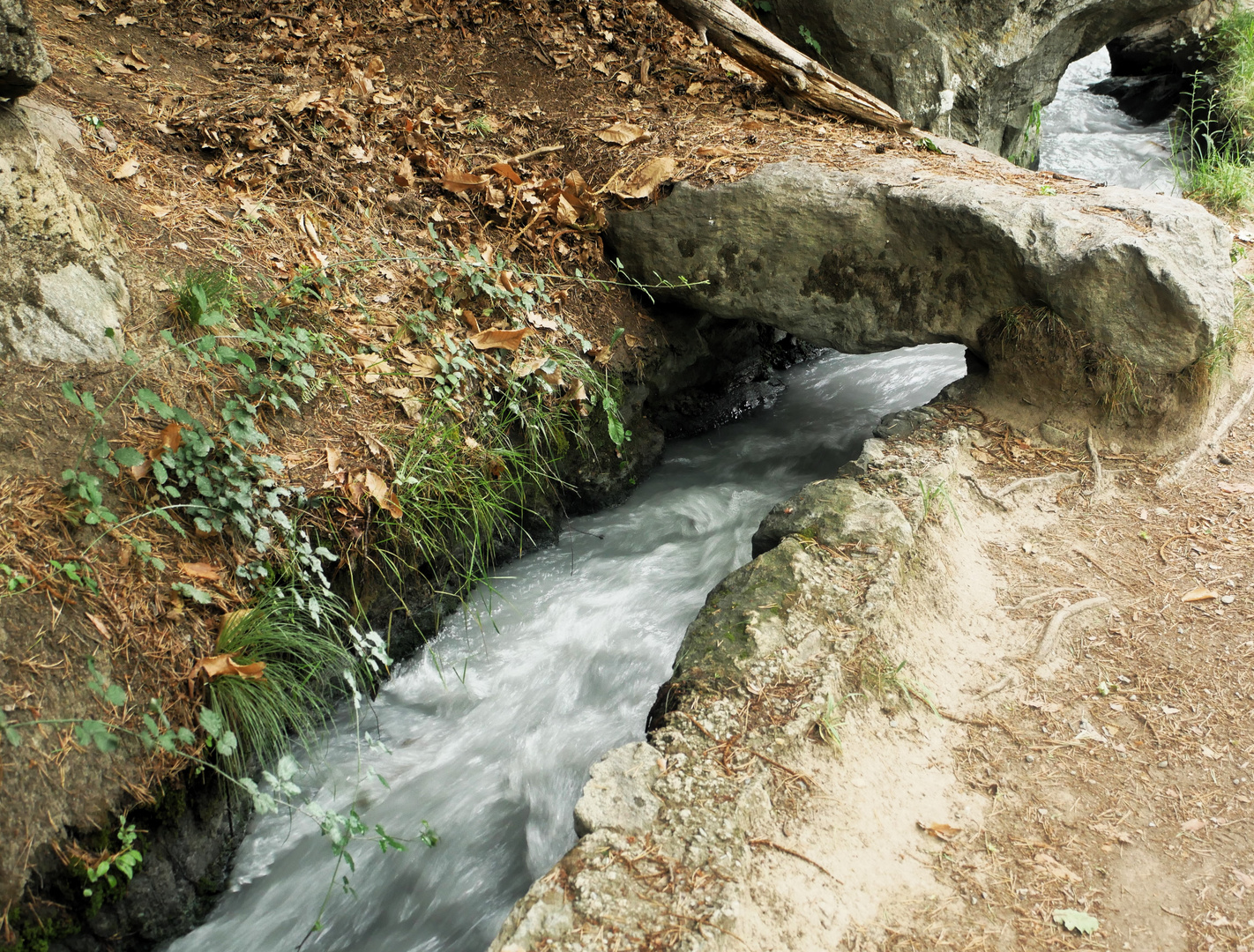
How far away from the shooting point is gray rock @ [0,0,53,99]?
2.89 metres

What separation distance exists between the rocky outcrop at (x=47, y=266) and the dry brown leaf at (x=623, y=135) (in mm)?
2900

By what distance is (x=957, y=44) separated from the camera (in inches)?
261

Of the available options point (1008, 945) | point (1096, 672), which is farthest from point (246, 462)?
point (1096, 672)

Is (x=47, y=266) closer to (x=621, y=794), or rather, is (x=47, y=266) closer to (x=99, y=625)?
(x=99, y=625)

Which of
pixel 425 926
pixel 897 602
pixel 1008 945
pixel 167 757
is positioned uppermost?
pixel 167 757

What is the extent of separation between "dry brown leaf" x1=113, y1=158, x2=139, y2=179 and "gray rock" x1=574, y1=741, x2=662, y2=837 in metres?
3.39

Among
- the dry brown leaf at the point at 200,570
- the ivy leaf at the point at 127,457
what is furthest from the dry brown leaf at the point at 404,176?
the dry brown leaf at the point at 200,570

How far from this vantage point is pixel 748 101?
18.6ft

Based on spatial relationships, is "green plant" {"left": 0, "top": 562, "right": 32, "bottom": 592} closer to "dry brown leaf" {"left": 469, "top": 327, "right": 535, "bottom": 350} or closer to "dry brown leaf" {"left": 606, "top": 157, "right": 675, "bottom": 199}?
"dry brown leaf" {"left": 469, "top": 327, "right": 535, "bottom": 350}

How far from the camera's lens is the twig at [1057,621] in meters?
3.24

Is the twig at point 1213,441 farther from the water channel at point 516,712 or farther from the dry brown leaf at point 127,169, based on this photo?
the dry brown leaf at point 127,169

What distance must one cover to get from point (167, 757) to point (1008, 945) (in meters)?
2.56

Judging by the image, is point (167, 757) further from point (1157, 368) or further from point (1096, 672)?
point (1157, 368)

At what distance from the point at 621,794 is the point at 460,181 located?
3.56 m
